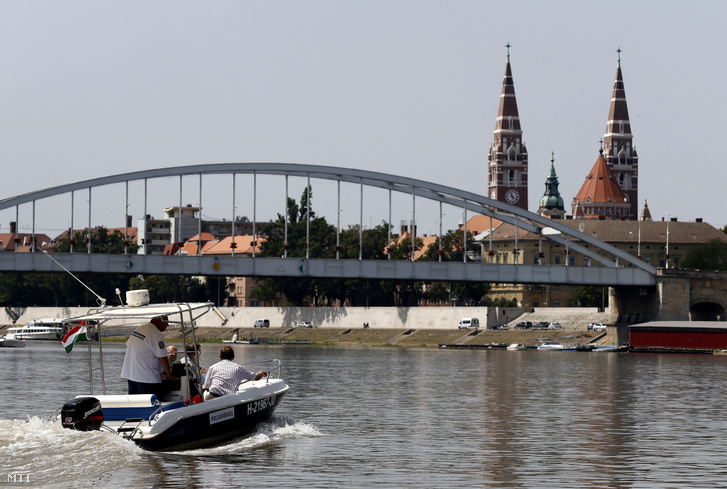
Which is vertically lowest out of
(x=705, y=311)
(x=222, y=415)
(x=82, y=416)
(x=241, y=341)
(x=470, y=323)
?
(x=241, y=341)

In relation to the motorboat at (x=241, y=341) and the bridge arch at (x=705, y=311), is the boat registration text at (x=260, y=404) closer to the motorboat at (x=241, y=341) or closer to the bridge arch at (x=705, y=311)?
the bridge arch at (x=705, y=311)

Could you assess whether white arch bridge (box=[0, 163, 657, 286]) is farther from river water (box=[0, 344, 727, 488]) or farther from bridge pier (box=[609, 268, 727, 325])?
river water (box=[0, 344, 727, 488])

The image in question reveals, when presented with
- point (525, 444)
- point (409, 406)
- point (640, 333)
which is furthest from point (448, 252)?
point (525, 444)

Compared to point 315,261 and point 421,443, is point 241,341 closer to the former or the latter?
point 315,261

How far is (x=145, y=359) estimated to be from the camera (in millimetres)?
24125

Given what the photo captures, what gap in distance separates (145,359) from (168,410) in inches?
67.9

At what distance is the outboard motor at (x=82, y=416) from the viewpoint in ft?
72.8

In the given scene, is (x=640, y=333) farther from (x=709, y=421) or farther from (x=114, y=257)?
(x=709, y=421)

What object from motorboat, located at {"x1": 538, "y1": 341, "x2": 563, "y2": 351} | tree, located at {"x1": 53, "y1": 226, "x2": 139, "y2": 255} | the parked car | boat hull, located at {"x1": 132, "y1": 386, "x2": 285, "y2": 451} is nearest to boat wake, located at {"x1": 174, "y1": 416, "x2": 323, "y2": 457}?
boat hull, located at {"x1": 132, "y1": 386, "x2": 285, "y2": 451}

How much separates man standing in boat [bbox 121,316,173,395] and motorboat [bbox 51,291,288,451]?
31 cm

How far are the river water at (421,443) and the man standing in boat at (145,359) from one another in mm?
1831

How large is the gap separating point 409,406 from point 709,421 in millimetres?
8772

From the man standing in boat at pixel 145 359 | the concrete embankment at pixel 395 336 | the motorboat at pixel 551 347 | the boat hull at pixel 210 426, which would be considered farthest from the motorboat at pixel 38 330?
the concrete embankment at pixel 395 336

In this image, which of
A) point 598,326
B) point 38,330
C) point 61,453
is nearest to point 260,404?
point 61,453
